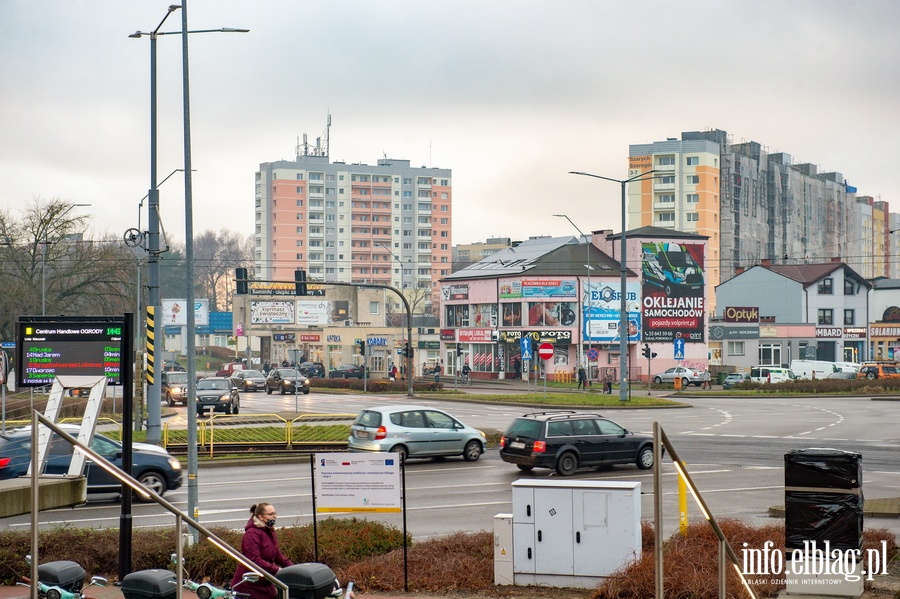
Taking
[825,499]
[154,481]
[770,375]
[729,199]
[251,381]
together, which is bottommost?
[251,381]

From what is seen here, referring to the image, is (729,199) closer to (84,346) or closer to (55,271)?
(55,271)

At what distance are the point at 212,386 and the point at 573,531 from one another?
121 feet

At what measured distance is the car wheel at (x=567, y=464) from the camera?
75.7ft

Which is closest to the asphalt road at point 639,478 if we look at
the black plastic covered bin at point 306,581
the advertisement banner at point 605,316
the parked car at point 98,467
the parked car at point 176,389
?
the parked car at point 98,467

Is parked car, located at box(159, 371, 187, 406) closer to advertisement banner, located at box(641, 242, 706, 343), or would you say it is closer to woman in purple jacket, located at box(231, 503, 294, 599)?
advertisement banner, located at box(641, 242, 706, 343)

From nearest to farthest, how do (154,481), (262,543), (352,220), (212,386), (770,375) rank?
(262,543) < (154,481) < (212,386) < (770,375) < (352,220)

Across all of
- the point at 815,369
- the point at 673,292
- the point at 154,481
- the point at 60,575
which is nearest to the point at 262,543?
the point at 60,575

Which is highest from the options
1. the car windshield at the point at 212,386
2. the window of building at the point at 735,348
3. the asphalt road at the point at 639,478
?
the window of building at the point at 735,348

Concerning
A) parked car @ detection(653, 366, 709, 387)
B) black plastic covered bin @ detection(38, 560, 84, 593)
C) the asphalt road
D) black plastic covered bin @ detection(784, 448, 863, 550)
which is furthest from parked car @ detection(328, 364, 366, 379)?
black plastic covered bin @ detection(38, 560, 84, 593)

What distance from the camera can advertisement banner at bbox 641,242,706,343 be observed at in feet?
269

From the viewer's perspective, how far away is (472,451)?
26406 millimetres

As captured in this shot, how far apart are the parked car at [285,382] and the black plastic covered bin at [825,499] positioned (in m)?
53.9

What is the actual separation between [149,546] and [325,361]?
9450cm

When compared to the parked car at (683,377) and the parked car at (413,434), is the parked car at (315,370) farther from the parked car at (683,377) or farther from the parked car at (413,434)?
the parked car at (413,434)
